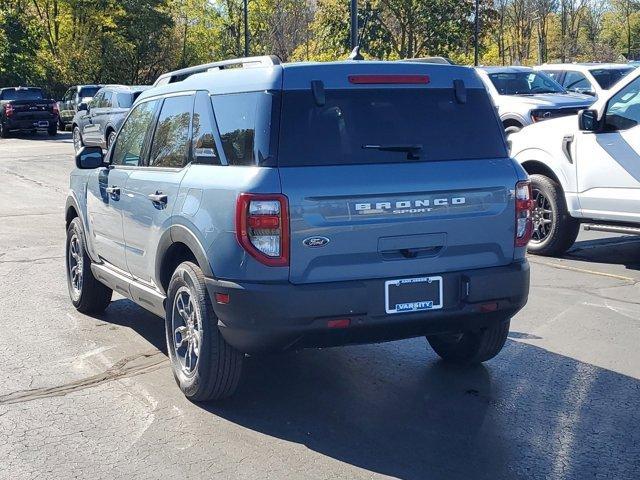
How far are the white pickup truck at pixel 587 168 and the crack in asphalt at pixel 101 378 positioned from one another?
195 inches

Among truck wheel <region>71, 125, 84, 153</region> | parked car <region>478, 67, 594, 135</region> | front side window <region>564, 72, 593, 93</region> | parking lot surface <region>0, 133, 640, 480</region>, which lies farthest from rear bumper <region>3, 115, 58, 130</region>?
parking lot surface <region>0, 133, 640, 480</region>

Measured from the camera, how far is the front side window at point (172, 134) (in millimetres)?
5488

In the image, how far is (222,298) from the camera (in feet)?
15.3

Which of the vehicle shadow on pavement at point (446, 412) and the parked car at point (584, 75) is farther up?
the parked car at point (584, 75)

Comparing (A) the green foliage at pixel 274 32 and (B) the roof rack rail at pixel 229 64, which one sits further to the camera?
(A) the green foliage at pixel 274 32

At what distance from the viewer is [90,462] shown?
14.5 feet

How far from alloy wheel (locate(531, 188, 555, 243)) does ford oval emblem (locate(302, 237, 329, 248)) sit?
563 centimetres

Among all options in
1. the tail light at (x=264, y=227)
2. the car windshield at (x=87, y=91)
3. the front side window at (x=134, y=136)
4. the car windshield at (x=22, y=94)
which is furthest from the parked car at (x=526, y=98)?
the car windshield at (x=22, y=94)

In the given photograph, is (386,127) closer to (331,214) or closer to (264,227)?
(331,214)

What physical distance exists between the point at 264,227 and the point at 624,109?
5.50m

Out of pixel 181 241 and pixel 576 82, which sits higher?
pixel 576 82

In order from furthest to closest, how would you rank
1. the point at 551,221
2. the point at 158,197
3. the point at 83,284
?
the point at 551,221, the point at 83,284, the point at 158,197

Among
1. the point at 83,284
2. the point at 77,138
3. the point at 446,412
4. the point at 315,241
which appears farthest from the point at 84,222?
the point at 77,138

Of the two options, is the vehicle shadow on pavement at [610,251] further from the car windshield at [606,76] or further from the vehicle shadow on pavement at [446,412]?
the car windshield at [606,76]
